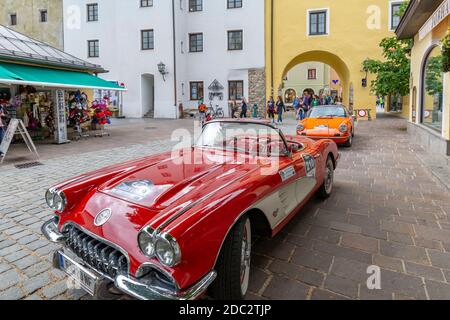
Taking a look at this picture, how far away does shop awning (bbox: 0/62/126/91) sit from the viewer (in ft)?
30.4

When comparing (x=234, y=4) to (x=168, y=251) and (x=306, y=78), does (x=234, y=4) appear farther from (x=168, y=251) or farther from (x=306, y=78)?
(x=168, y=251)

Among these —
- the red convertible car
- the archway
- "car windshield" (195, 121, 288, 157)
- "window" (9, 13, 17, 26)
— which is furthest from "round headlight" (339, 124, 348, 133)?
"window" (9, 13, 17, 26)

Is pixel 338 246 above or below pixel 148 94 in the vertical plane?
below

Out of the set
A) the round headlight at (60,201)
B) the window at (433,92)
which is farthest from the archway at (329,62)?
the round headlight at (60,201)

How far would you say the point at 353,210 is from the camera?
14.6 feet

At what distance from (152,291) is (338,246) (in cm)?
213

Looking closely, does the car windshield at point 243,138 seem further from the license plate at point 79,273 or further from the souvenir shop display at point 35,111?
the souvenir shop display at point 35,111

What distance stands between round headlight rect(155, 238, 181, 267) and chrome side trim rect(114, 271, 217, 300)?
6.3 inches

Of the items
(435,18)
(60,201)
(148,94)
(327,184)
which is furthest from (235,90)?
(60,201)

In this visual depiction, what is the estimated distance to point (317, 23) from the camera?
22078 mm

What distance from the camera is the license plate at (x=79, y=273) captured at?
2162 millimetres

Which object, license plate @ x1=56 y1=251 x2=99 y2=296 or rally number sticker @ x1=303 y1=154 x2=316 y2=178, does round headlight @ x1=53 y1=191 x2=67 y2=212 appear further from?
rally number sticker @ x1=303 y1=154 x2=316 y2=178

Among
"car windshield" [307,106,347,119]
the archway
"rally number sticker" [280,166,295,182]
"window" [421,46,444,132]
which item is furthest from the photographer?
the archway
